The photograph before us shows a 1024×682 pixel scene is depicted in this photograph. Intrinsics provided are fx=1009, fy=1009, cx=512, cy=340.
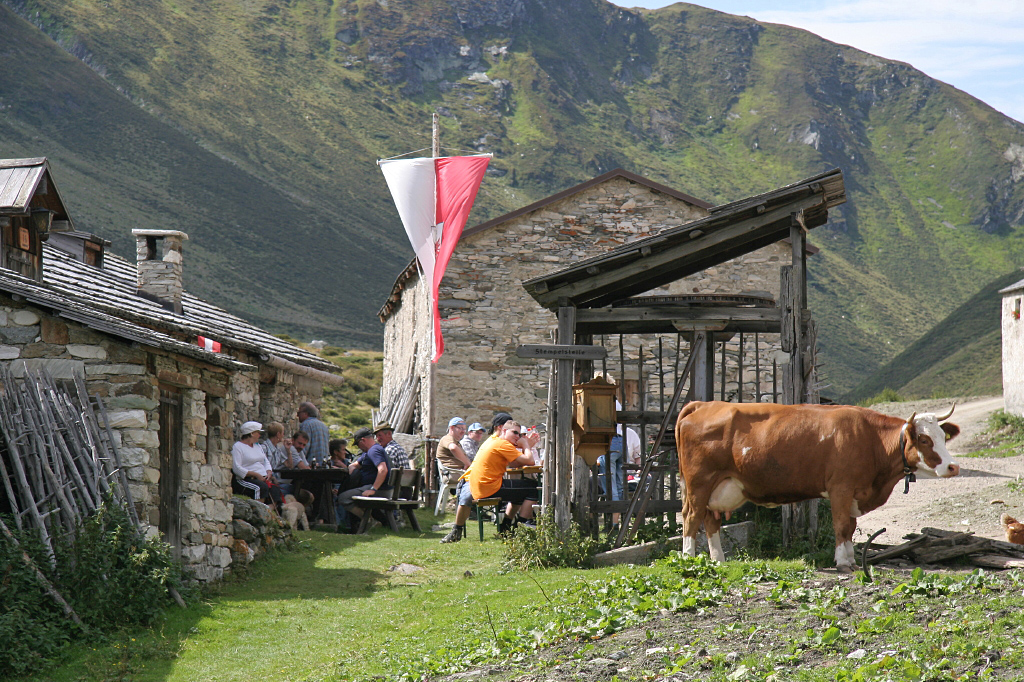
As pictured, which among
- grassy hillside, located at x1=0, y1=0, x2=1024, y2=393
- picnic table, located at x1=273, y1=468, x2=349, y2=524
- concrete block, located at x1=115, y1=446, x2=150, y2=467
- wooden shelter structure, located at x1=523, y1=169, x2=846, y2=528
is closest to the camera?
concrete block, located at x1=115, y1=446, x2=150, y2=467

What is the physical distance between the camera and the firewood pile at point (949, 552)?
738cm

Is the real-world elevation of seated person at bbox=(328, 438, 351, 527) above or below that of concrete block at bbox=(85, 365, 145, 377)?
below

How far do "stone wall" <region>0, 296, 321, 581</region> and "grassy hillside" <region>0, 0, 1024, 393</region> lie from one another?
200ft

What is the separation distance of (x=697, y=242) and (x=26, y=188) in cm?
947

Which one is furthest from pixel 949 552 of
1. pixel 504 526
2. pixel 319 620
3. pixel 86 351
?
pixel 86 351

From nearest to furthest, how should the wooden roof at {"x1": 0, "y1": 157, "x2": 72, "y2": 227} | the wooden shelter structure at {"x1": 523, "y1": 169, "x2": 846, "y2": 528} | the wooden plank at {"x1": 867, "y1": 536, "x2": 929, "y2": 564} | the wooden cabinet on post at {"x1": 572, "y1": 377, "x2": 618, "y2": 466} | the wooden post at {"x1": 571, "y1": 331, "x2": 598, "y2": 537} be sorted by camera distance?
the wooden plank at {"x1": 867, "y1": 536, "x2": 929, "y2": 564} < the wooden shelter structure at {"x1": 523, "y1": 169, "x2": 846, "y2": 528} < the wooden cabinet on post at {"x1": 572, "y1": 377, "x2": 618, "y2": 466} < the wooden post at {"x1": 571, "y1": 331, "x2": 598, "y2": 537} < the wooden roof at {"x1": 0, "y1": 157, "x2": 72, "y2": 227}

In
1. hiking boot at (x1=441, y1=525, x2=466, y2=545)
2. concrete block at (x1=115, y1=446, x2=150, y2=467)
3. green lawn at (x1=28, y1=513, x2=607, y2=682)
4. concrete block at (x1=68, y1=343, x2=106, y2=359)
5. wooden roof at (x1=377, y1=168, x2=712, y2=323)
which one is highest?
wooden roof at (x1=377, y1=168, x2=712, y2=323)

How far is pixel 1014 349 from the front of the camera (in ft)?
75.9

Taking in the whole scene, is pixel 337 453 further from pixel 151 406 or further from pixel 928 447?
pixel 928 447

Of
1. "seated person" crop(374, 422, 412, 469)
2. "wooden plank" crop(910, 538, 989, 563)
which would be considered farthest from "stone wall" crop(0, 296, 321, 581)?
"wooden plank" crop(910, 538, 989, 563)

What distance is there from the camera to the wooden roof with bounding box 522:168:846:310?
29.7ft

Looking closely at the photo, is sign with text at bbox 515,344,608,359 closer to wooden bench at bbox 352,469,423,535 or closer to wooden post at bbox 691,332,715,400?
wooden post at bbox 691,332,715,400

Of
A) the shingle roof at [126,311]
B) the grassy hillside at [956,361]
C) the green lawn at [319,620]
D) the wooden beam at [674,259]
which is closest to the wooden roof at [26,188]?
the shingle roof at [126,311]

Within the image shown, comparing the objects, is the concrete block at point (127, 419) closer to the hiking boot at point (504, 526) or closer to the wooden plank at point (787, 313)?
the hiking boot at point (504, 526)
